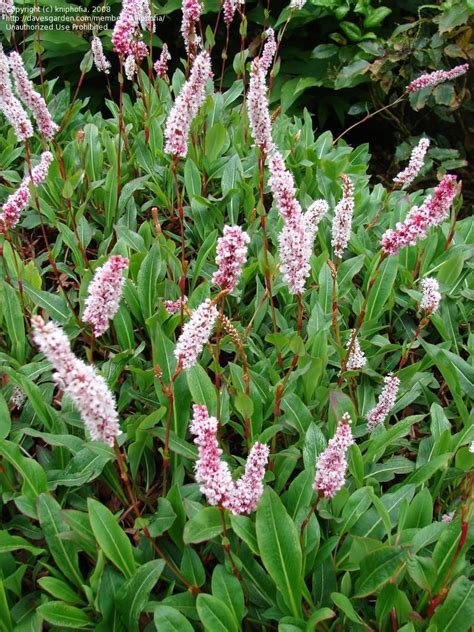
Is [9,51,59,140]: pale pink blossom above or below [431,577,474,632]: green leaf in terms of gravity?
above

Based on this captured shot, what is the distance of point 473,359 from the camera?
2660 millimetres

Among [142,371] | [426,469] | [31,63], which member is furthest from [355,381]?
[31,63]

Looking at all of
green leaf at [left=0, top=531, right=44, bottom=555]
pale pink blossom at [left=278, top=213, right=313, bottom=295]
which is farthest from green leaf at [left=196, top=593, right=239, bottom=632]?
pale pink blossom at [left=278, top=213, right=313, bottom=295]

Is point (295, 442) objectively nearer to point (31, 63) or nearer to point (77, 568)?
point (77, 568)

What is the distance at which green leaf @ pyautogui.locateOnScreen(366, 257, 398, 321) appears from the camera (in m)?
2.87

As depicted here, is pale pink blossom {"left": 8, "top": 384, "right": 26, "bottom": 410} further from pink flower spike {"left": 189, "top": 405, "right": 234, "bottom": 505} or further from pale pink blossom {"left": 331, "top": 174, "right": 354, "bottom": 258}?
pale pink blossom {"left": 331, "top": 174, "right": 354, "bottom": 258}

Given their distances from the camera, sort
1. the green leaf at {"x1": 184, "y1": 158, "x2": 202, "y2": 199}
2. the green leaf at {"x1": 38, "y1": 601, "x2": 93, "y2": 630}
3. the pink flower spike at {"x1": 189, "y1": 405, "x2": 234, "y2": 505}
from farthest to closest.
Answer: the green leaf at {"x1": 184, "y1": 158, "x2": 202, "y2": 199}
the green leaf at {"x1": 38, "y1": 601, "x2": 93, "y2": 630}
the pink flower spike at {"x1": 189, "y1": 405, "x2": 234, "y2": 505}

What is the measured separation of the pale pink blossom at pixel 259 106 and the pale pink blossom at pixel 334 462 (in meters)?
1.04

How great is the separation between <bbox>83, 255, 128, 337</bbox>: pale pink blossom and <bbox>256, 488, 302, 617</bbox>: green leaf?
0.66 m

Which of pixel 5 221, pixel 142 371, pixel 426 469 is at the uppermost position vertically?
pixel 5 221

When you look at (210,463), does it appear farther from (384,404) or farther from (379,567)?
(384,404)

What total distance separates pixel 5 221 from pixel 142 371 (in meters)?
0.76

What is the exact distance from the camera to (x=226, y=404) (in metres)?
2.32

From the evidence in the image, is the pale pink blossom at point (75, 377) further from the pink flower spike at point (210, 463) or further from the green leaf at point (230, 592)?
the green leaf at point (230, 592)
